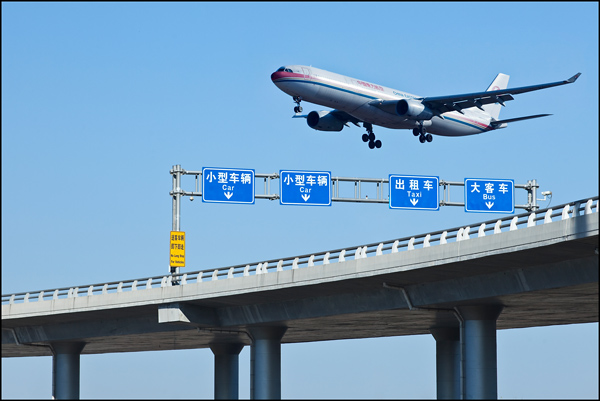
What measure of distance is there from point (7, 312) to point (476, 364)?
95.0 feet

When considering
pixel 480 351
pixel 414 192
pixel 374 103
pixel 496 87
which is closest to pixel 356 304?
pixel 480 351

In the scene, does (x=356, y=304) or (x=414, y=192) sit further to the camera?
(x=414, y=192)

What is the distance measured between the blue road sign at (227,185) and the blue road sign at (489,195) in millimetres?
12280

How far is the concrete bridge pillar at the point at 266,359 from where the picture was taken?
56.2 m

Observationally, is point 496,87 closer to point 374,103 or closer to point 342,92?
point 374,103

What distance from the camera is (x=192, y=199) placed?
189ft

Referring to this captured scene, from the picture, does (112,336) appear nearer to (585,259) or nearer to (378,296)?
(378,296)

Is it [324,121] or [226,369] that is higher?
[324,121]

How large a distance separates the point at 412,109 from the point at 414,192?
24.2 feet

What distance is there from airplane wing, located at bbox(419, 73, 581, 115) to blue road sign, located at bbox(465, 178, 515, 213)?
19.3ft

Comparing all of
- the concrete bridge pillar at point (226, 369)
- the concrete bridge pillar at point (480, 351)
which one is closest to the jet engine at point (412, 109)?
the concrete bridge pillar at point (226, 369)

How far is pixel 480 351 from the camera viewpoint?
1731 inches

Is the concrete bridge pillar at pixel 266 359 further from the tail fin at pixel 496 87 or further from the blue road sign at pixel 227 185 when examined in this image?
the tail fin at pixel 496 87

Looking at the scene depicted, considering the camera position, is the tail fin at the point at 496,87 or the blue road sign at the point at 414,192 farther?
the tail fin at the point at 496,87
